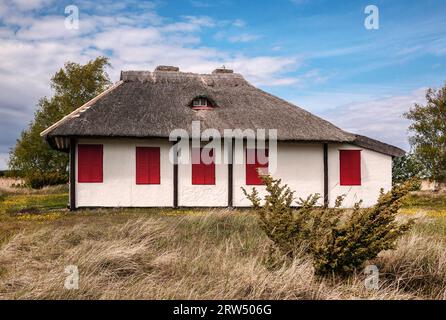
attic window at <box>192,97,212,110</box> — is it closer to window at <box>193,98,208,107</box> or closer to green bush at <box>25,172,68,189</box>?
window at <box>193,98,208,107</box>

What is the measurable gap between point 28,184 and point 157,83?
15359 millimetres

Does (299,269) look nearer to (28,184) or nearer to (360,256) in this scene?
(360,256)

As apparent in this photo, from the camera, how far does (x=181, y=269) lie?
616 cm

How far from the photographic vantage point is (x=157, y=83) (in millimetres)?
19828

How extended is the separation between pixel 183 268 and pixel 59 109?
3080 centimetres

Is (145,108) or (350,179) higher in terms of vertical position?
(145,108)

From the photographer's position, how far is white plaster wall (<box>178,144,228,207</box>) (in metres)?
16.9

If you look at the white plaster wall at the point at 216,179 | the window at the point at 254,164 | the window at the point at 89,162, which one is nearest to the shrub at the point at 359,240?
the white plaster wall at the point at 216,179

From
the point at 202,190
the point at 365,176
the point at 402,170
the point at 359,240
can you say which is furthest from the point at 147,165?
the point at 402,170

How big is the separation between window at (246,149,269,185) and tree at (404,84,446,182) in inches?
466

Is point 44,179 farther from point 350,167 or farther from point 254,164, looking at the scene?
point 350,167
